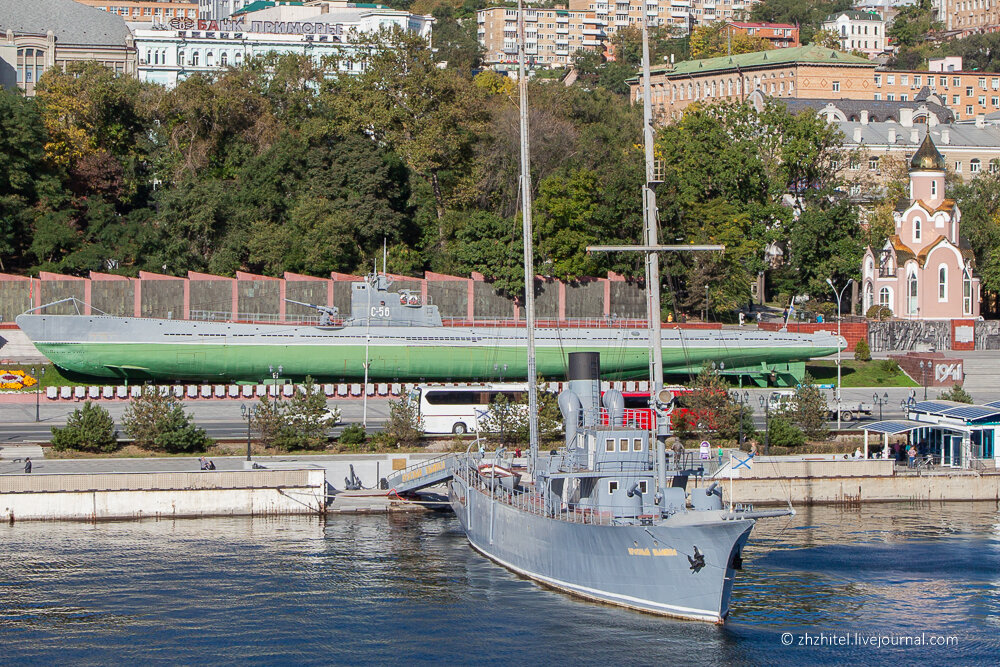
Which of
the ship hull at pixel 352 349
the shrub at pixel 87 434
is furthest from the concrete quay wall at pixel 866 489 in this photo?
the shrub at pixel 87 434

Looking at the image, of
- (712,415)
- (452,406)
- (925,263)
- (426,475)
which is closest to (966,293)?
(925,263)

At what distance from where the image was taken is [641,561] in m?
41.6

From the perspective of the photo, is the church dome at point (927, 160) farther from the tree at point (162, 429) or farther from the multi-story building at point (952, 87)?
the multi-story building at point (952, 87)

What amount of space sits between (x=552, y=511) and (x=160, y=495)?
60.7 feet

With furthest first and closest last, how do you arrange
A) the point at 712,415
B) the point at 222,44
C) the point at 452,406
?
the point at 222,44, the point at 452,406, the point at 712,415

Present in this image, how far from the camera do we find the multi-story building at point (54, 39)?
472ft

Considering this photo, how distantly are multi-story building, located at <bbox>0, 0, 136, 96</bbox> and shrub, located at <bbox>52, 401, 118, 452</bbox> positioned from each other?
87.3m

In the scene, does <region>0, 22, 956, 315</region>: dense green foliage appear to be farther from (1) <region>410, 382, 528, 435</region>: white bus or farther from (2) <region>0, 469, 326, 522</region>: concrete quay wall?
(2) <region>0, 469, 326, 522</region>: concrete quay wall

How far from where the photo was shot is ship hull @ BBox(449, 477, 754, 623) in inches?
1582

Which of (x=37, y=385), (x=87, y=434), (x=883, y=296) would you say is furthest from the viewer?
(x=883, y=296)

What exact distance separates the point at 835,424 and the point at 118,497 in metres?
36.3

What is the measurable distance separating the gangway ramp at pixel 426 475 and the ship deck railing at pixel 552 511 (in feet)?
13.2

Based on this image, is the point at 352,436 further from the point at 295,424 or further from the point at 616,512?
the point at 616,512

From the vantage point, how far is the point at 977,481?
6094 centimetres
